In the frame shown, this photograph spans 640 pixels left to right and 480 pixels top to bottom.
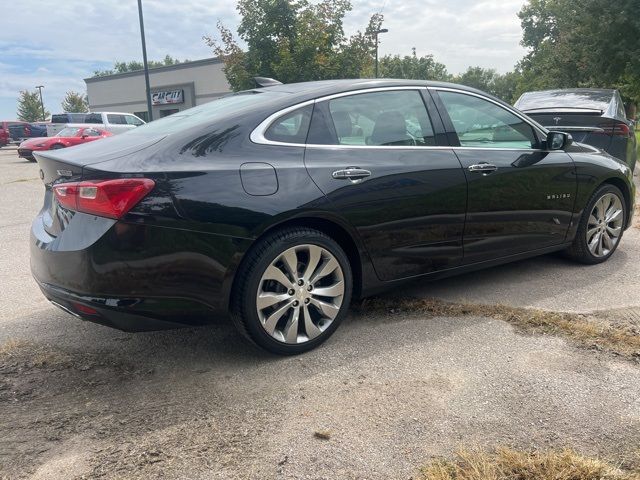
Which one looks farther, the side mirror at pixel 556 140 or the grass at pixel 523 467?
the side mirror at pixel 556 140

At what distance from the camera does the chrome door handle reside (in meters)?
3.80

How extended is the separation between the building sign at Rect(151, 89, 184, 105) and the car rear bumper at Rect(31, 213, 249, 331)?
41881mm

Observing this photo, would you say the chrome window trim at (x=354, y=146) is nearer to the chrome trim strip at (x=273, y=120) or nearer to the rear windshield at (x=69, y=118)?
the chrome trim strip at (x=273, y=120)

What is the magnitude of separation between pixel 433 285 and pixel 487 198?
914mm

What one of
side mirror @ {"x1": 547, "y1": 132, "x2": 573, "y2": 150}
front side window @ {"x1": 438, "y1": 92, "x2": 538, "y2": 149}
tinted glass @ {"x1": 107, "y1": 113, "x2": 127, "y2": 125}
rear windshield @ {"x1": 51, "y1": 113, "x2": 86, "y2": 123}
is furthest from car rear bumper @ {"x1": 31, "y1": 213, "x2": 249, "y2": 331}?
rear windshield @ {"x1": 51, "y1": 113, "x2": 86, "y2": 123}

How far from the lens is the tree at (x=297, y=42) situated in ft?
57.2

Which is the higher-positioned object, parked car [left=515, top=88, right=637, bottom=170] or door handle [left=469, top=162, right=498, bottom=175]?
parked car [left=515, top=88, right=637, bottom=170]

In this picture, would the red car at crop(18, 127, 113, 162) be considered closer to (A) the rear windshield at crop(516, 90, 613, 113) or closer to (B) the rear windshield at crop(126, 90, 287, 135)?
(A) the rear windshield at crop(516, 90, 613, 113)

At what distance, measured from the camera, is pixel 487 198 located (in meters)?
3.89

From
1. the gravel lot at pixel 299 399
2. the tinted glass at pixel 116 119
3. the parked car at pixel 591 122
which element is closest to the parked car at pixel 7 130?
the tinted glass at pixel 116 119

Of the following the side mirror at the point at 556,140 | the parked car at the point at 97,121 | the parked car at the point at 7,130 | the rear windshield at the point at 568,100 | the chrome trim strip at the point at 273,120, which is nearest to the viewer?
the chrome trim strip at the point at 273,120

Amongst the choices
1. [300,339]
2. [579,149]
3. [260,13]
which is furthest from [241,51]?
[300,339]

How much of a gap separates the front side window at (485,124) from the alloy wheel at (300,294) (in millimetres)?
1457

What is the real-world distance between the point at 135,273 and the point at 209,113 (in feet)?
3.92
